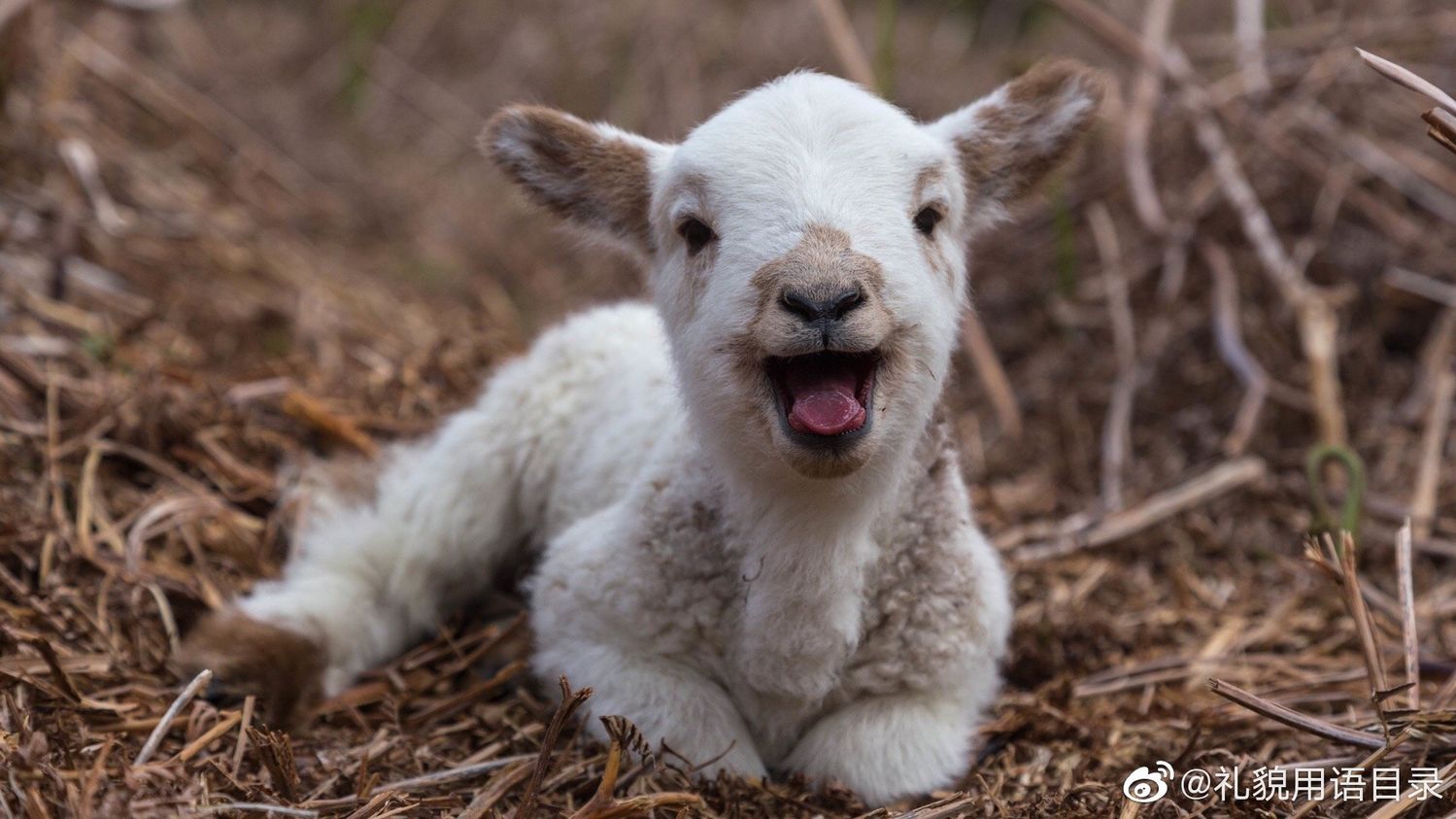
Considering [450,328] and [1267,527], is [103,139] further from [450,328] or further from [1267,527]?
[1267,527]

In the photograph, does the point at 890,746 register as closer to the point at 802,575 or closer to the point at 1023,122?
the point at 802,575

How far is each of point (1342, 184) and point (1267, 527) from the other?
2254 mm

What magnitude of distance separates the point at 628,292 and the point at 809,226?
4802 mm

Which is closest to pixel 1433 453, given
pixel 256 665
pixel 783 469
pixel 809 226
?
pixel 783 469

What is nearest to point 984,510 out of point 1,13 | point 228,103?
point 1,13

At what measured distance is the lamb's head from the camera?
3113mm

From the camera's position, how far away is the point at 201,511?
4.87 meters

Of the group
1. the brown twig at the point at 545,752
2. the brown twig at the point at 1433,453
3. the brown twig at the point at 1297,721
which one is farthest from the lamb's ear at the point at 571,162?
the brown twig at the point at 1433,453

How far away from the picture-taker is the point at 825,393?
10.3 feet

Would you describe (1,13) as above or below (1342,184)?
below

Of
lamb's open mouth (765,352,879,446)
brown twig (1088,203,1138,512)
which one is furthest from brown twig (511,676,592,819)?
brown twig (1088,203,1138,512)

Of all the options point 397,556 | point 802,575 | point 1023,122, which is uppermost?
point 1023,122

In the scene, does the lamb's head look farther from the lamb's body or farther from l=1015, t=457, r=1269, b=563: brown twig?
l=1015, t=457, r=1269, b=563: brown twig

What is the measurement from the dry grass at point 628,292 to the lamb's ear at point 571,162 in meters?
0.28
